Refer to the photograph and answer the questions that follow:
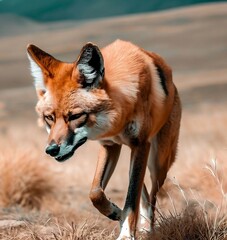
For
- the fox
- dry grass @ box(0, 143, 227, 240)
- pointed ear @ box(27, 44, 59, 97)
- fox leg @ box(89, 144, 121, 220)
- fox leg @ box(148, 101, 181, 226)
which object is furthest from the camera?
fox leg @ box(148, 101, 181, 226)

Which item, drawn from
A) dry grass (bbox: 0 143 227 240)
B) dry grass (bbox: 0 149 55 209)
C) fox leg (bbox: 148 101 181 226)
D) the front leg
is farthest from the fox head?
dry grass (bbox: 0 149 55 209)

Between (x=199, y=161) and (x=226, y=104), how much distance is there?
52.2 ft

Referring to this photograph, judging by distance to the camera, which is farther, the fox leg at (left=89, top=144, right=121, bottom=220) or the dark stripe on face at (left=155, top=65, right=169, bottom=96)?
the dark stripe on face at (left=155, top=65, right=169, bottom=96)

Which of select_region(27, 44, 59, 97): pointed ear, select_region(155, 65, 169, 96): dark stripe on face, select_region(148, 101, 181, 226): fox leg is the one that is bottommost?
select_region(148, 101, 181, 226): fox leg

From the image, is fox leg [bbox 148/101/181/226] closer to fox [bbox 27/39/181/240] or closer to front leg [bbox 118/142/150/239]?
fox [bbox 27/39/181/240]

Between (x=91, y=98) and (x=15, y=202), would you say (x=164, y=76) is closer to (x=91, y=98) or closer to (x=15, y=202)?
(x=91, y=98)

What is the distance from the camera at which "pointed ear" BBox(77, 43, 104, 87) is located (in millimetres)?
6125

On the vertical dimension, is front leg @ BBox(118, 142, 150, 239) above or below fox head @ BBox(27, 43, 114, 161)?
below

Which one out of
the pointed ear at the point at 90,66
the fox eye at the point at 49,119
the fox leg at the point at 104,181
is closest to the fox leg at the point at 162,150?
the fox leg at the point at 104,181

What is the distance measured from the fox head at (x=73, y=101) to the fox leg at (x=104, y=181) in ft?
1.66

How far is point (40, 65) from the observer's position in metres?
6.38

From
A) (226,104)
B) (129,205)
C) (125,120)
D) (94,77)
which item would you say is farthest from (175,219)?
(226,104)

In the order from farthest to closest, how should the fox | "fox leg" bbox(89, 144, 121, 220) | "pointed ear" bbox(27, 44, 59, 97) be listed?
"fox leg" bbox(89, 144, 121, 220) < "pointed ear" bbox(27, 44, 59, 97) < the fox

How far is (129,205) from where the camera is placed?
21.8 ft
